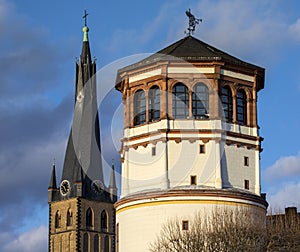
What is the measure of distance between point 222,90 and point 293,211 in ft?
86.1

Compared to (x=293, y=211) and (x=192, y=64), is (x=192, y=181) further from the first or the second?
(x=293, y=211)

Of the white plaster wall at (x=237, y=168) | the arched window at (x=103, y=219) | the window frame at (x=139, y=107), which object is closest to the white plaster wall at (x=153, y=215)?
the white plaster wall at (x=237, y=168)

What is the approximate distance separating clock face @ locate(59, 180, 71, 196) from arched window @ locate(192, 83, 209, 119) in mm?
128794

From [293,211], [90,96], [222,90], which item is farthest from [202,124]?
[90,96]

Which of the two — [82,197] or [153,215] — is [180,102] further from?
[82,197]

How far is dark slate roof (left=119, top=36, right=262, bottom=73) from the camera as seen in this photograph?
6994 centimetres

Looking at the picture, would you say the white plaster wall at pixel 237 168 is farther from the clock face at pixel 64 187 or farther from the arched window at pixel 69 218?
the clock face at pixel 64 187

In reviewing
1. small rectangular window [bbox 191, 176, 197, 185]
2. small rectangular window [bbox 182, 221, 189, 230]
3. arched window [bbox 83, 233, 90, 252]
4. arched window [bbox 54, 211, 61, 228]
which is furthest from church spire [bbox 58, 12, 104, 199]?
small rectangular window [bbox 182, 221, 189, 230]

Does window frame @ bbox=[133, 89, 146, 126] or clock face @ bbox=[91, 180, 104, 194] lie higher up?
clock face @ bbox=[91, 180, 104, 194]

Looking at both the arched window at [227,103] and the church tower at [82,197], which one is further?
the church tower at [82,197]

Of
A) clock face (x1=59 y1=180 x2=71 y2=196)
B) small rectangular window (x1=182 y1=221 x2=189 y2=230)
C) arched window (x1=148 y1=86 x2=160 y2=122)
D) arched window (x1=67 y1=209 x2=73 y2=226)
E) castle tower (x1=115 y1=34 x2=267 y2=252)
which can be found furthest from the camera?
clock face (x1=59 y1=180 x2=71 y2=196)

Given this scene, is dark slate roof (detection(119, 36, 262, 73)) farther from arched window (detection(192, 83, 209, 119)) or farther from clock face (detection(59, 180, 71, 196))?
clock face (detection(59, 180, 71, 196))

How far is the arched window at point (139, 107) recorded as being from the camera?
7144 centimetres

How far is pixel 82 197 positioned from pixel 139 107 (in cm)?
12484
